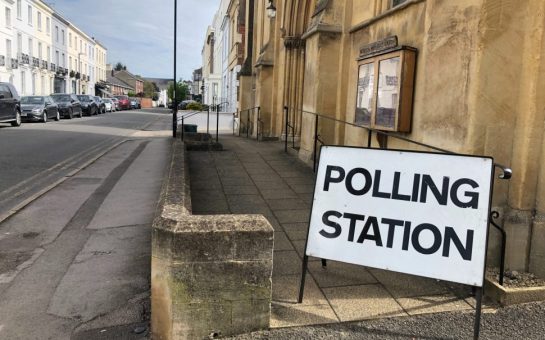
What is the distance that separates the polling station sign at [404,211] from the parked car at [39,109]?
26186mm

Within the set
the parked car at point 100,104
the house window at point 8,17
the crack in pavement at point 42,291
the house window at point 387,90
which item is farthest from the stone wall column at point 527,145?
the house window at point 8,17

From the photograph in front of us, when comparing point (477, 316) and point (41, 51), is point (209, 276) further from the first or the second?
point (41, 51)

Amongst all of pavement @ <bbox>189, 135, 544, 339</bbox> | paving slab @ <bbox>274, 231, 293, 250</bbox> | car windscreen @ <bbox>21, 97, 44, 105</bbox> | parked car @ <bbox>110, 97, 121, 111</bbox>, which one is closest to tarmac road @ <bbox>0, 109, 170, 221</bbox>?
pavement @ <bbox>189, 135, 544, 339</bbox>

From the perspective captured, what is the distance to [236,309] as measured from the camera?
3.33m

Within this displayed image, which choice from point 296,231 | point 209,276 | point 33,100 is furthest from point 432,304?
point 33,100

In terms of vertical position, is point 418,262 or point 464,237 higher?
point 464,237

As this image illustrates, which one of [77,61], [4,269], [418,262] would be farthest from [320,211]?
[77,61]

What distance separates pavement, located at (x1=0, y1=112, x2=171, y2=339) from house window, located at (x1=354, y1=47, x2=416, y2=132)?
3.44m

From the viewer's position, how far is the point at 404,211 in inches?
140

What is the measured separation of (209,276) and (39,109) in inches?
1052

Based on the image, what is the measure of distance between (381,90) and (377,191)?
3336 mm

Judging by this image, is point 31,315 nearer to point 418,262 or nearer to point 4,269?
point 4,269

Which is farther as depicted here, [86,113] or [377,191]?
[86,113]

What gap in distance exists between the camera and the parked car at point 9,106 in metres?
21.4
